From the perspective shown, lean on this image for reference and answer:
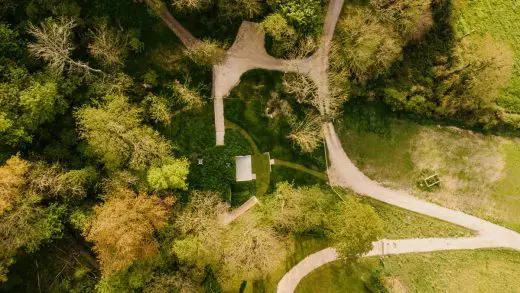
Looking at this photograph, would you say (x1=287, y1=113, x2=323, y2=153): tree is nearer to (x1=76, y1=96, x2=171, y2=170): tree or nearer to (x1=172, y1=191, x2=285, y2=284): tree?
(x1=172, y1=191, x2=285, y2=284): tree

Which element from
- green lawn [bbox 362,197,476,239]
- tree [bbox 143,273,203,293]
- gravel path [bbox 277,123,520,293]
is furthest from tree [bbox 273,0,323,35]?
tree [bbox 143,273,203,293]

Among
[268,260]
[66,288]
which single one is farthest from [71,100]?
[268,260]

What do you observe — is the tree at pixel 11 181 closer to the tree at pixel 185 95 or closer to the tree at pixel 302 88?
the tree at pixel 185 95

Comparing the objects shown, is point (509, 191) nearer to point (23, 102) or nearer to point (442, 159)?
point (442, 159)

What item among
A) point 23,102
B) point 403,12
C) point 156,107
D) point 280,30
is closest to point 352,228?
point 280,30

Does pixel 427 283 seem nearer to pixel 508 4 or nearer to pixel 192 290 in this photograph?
pixel 192 290

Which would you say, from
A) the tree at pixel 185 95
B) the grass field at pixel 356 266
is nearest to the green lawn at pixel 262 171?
the grass field at pixel 356 266

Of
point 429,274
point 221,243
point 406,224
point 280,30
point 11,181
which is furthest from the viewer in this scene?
point 406,224
